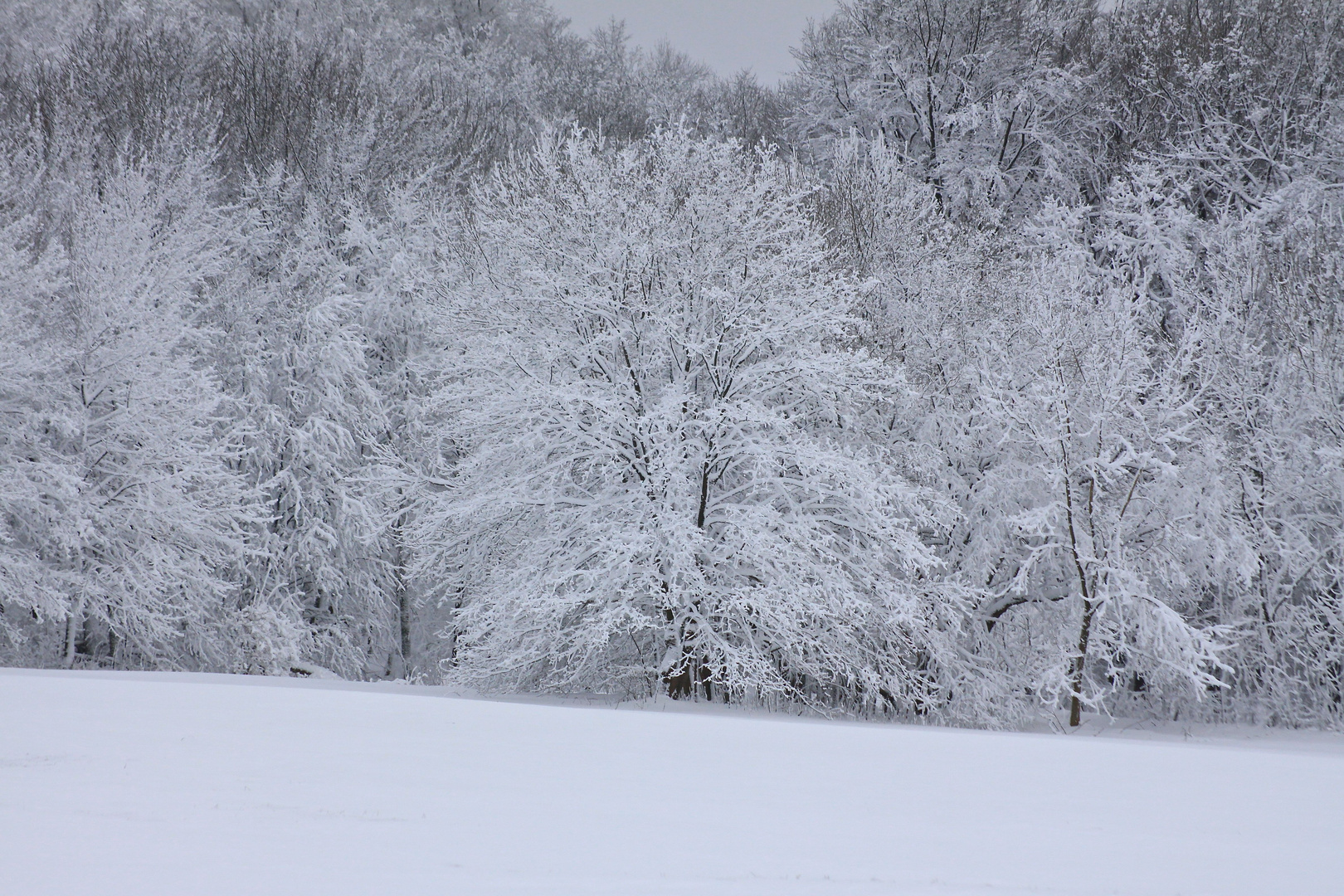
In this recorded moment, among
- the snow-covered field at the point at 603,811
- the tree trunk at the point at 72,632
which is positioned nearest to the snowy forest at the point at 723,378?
the tree trunk at the point at 72,632

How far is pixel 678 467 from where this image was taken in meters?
13.2

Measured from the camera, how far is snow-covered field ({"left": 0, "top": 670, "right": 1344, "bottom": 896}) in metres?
4.47

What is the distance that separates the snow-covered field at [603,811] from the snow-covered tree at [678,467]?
14.1 feet

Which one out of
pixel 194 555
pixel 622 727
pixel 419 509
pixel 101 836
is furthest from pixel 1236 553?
pixel 194 555

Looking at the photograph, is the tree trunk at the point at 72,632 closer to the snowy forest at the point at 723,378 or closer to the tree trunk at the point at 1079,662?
the snowy forest at the point at 723,378

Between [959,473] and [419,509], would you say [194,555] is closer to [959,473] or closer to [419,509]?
[419,509]

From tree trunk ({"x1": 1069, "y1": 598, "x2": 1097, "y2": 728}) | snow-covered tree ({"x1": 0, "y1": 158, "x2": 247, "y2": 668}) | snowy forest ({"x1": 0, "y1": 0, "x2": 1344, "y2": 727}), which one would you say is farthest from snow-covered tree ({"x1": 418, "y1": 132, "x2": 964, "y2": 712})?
snow-covered tree ({"x1": 0, "y1": 158, "x2": 247, "y2": 668})

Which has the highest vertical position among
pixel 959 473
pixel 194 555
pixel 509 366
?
pixel 509 366

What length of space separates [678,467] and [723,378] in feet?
5.79

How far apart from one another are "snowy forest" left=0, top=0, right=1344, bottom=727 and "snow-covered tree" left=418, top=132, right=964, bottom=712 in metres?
0.09

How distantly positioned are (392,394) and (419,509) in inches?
256

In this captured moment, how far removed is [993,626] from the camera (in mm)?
16375

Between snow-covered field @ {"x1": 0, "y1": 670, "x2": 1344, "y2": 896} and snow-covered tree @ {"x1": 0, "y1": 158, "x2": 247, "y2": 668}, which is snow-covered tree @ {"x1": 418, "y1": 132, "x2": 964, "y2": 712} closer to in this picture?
snow-covered field @ {"x1": 0, "y1": 670, "x2": 1344, "y2": 896}

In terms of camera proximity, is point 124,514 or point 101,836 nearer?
point 101,836
